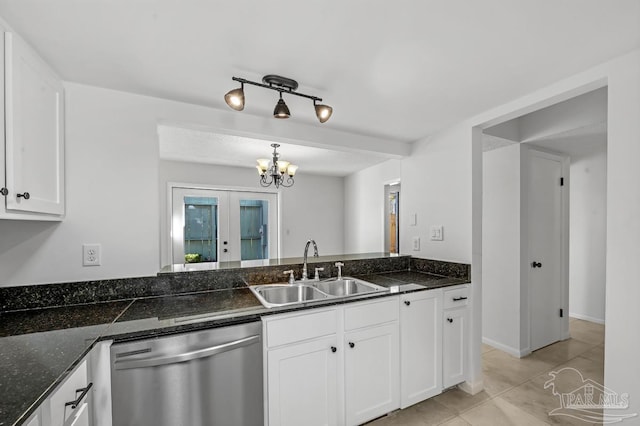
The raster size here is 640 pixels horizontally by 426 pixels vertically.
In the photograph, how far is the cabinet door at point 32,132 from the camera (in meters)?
1.12

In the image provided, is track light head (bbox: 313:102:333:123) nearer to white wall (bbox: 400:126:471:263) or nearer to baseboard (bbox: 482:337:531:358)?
white wall (bbox: 400:126:471:263)

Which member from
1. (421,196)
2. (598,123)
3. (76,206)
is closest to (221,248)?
(76,206)

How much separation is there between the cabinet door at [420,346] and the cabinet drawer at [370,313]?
89 mm

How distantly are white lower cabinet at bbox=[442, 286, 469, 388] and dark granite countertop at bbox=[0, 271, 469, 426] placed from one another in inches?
12.3

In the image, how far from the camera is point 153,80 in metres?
1.63

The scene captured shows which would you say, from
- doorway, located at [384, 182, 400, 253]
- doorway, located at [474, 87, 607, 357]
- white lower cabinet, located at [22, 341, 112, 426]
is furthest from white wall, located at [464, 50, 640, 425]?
doorway, located at [384, 182, 400, 253]

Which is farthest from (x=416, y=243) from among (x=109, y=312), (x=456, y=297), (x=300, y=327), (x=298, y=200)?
(x=298, y=200)

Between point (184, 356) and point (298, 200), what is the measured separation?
12.6 ft

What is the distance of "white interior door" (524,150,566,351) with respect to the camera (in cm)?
289

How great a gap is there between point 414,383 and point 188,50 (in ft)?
8.07

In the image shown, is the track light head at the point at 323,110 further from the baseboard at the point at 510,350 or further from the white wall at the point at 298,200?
the white wall at the point at 298,200

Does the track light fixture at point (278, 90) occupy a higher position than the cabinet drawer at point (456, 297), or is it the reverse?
the track light fixture at point (278, 90)

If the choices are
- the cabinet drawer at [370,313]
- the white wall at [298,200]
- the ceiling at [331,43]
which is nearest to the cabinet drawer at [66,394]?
the cabinet drawer at [370,313]

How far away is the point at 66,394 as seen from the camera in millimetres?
938
